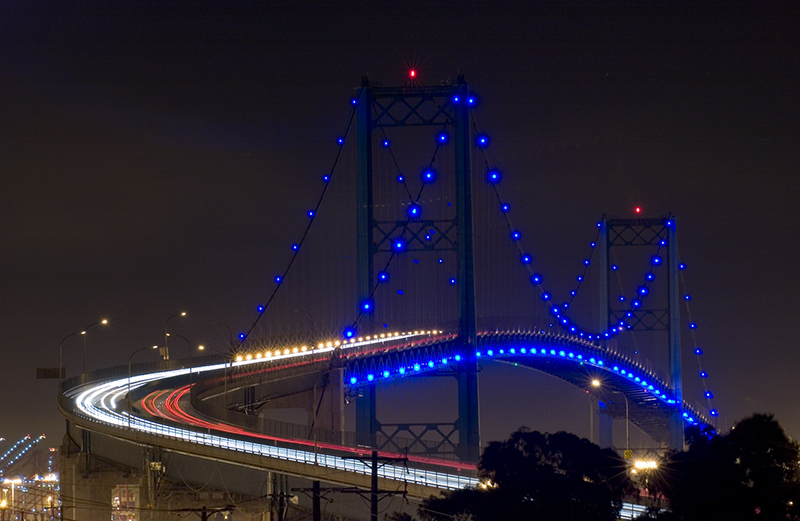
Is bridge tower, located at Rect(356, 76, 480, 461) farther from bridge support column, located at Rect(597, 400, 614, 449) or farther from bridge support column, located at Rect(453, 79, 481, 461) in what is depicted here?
bridge support column, located at Rect(597, 400, 614, 449)

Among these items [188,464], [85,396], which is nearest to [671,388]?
[85,396]

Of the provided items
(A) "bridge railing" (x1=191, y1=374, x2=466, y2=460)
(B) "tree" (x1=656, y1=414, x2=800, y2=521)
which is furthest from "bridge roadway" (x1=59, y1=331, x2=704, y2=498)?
(B) "tree" (x1=656, y1=414, x2=800, y2=521)

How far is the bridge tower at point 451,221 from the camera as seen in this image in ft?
198

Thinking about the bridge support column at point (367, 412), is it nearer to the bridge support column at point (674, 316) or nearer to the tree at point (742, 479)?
the tree at point (742, 479)

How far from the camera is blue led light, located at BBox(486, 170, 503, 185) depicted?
79375 mm

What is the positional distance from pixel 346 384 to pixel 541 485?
1103 inches

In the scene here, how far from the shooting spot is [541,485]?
33.8 meters

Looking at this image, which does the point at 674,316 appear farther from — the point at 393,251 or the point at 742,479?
the point at 742,479

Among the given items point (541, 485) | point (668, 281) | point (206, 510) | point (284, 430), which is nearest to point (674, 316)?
point (668, 281)

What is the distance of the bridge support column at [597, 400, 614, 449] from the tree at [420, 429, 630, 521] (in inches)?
2425

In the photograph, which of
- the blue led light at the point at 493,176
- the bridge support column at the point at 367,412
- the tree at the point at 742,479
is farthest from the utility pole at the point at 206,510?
the blue led light at the point at 493,176

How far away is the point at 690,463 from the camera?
3403cm

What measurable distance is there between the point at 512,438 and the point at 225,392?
22114 millimetres

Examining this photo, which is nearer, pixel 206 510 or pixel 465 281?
pixel 206 510
